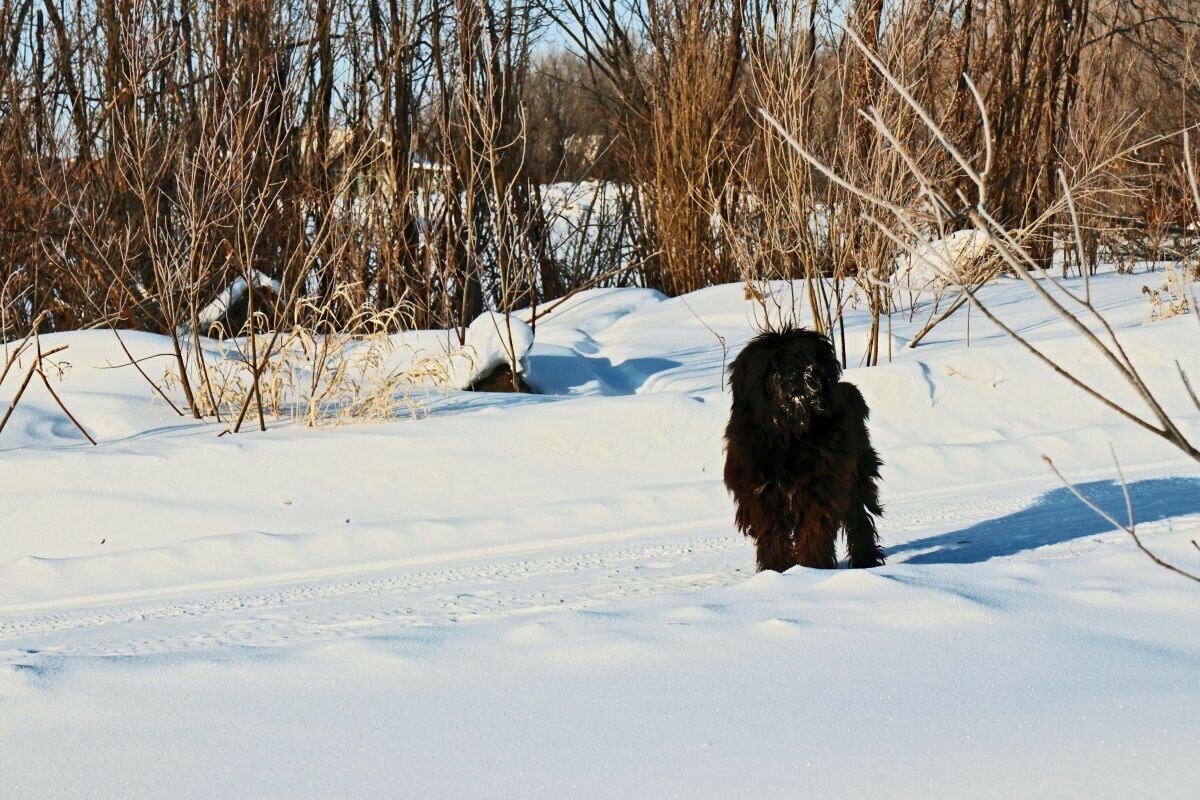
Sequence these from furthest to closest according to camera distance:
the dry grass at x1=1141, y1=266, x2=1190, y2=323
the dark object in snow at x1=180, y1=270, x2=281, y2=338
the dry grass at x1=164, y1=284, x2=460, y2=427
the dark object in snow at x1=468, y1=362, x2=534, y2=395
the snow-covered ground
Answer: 1. the dark object in snow at x1=180, y1=270, x2=281, y2=338
2. the dry grass at x1=1141, y1=266, x2=1190, y2=323
3. the dark object in snow at x1=468, y1=362, x2=534, y2=395
4. the dry grass at x1=164, y1=284, x2=460, y2=427
5. the snow-covered ground

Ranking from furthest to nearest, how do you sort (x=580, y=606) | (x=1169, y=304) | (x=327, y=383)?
(x=1169, y=304)
(x=327, y=383)
(x=580, y=606)

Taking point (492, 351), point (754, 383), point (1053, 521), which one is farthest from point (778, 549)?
point (492, 351)

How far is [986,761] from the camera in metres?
2.40

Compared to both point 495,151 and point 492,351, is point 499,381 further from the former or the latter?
point 495,151

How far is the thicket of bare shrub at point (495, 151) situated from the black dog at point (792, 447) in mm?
3847

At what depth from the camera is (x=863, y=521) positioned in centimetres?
466

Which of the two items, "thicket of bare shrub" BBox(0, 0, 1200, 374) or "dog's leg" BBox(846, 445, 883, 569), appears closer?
"dog's leg" BBox(846, 445, 883, 569)

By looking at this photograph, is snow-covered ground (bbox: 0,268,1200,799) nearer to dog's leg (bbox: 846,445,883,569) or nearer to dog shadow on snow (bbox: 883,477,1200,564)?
dog shadow on snow (bbox: 883,477,1200,564)

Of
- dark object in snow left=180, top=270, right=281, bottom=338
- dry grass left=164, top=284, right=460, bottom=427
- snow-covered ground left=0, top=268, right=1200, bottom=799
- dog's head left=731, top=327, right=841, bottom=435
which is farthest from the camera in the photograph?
dark object in snow left=180, top=270, right=281, bottom=338

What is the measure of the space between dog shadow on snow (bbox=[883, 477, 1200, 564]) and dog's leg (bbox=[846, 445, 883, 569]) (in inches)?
7.2

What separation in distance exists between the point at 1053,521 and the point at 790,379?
167 centimetres

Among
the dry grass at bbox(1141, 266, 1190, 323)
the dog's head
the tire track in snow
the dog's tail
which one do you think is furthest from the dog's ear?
the dry grass at bbox(1141, 266, 1190, 323)

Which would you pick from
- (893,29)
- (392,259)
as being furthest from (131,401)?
(893,29)

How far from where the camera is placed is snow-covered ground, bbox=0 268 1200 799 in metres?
2.51
